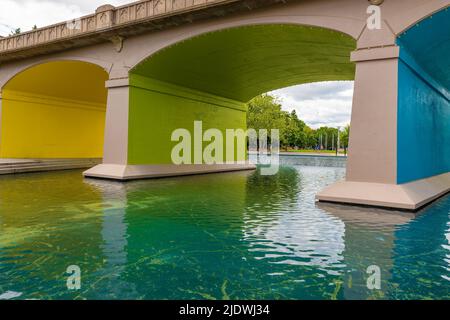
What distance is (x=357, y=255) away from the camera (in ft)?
16.5

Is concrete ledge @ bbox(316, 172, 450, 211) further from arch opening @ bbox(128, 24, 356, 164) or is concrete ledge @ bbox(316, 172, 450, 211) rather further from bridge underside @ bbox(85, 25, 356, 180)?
bridge underside @ bbox(85, 25, 356, 180)

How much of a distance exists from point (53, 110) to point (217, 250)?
21229 millimetres

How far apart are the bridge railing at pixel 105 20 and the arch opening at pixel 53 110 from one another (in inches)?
60.2

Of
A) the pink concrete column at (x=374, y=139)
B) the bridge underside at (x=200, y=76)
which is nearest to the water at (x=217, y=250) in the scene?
the pink concrete column at (x=374, y=139)

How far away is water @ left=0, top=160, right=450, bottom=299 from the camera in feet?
12.4

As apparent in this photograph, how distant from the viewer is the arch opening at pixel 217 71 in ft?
43.0

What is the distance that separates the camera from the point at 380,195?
9070 mm

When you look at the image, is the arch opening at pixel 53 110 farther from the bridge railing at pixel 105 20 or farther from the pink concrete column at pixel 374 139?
the pink concrete column at pixel 374 139

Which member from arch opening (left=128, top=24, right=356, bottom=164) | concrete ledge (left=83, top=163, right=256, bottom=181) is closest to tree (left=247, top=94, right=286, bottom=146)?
arch opening (left=128, top=24, right=356, bottom=164)

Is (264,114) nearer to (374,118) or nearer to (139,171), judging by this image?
(139,171)
